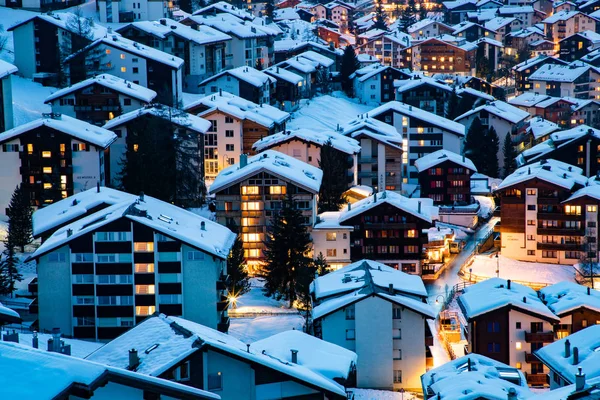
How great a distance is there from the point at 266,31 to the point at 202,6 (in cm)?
1583

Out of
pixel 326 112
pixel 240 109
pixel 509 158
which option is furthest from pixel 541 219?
pixel 326 112

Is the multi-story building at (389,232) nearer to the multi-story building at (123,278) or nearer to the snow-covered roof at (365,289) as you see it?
the snow-covered roof at (365,289)

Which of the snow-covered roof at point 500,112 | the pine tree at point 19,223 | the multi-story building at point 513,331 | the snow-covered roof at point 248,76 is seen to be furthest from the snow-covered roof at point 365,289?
the snow-covered roof at point 500,112

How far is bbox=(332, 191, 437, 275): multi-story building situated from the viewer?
49469mm

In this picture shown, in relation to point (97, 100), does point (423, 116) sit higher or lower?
lower

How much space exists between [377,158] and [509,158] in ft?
38.2

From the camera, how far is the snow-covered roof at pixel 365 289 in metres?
36.8

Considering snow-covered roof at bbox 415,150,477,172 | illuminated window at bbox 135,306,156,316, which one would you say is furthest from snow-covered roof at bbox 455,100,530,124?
illuminated window at bbox 135,306,156,316

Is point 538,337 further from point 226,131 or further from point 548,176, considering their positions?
point 226,131

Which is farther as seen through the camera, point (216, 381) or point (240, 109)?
point (240, 109)

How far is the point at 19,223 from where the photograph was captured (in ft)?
141

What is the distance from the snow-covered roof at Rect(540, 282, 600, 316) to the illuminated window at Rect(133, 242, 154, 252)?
13.8 m

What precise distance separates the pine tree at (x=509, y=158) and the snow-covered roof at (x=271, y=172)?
2364cm

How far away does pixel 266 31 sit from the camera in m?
85.5
